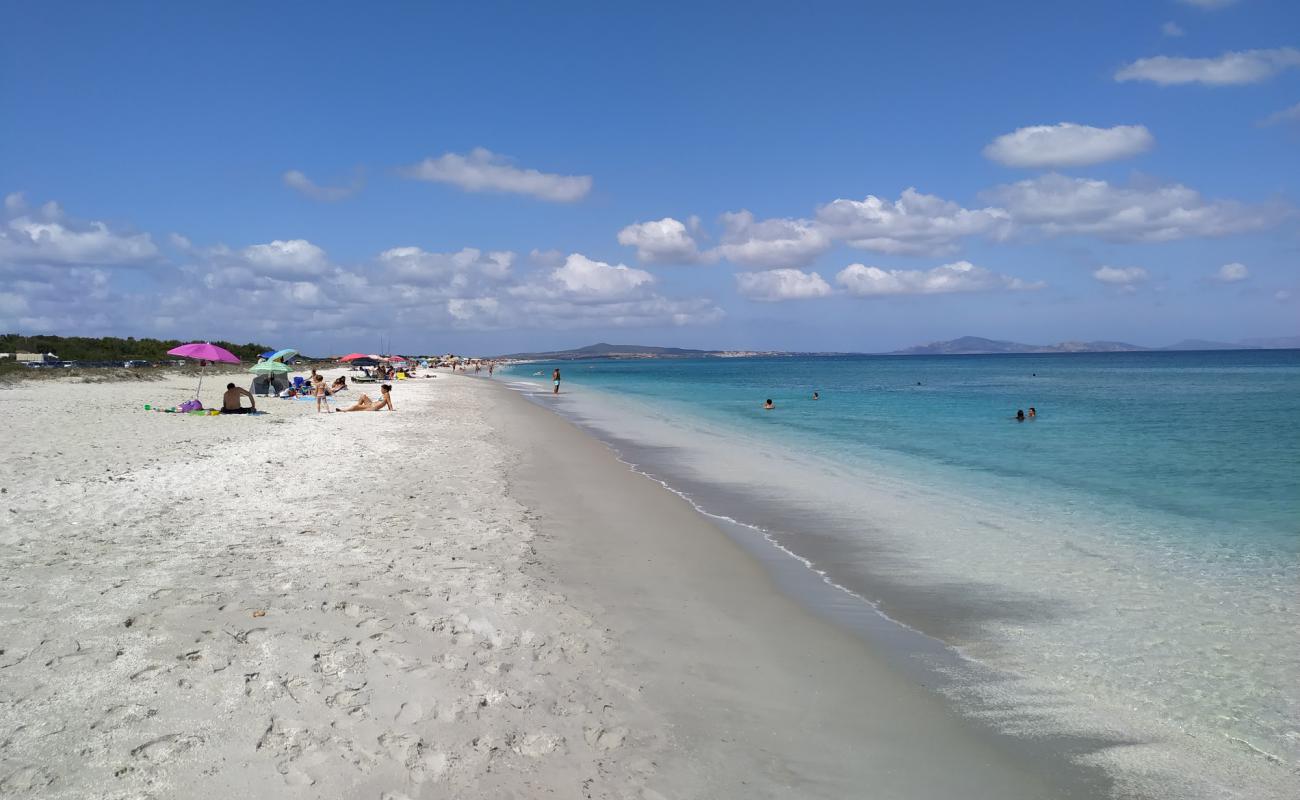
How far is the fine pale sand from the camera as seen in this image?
3.97 meters

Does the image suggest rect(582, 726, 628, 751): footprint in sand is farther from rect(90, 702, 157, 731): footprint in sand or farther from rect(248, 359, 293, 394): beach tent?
rect(248, 359, 293, 394): beach tent

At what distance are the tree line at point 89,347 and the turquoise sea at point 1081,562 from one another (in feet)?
180

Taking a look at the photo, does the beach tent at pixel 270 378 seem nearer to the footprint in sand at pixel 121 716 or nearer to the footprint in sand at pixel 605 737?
the footprint in sand at pixel 121 716

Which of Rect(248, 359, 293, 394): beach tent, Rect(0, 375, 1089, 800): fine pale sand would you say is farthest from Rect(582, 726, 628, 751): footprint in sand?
Rect(248, 359, 293, 394): beach tent

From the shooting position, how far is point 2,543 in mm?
7363

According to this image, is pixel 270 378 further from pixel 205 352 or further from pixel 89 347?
pixel 89 347

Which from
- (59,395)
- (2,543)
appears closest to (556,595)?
(2,543)

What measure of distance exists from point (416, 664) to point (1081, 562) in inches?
341

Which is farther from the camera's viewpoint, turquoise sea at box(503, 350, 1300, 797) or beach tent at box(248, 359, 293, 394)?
beach tent at box(248, 359, 293, 394)

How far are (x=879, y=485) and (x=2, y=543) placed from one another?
1416cm

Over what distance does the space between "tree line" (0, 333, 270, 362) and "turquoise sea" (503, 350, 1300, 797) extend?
54.7m

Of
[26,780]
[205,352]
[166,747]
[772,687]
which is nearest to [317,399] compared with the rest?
[205,352]

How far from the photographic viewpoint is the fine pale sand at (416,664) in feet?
13.0

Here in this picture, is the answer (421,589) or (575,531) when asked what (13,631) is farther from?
(575,531)
